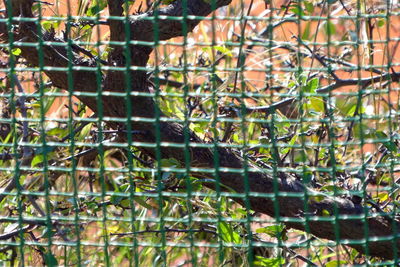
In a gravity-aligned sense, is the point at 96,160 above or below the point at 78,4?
below

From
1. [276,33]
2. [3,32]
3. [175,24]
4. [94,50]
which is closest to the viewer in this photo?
[175,24]

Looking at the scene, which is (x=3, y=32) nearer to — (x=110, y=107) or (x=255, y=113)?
(x=110, y=107)

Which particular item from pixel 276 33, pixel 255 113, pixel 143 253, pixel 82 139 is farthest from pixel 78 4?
pixel 276 33

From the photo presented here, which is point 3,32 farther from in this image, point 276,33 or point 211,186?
point 276,33

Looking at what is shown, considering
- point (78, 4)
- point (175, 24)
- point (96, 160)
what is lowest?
point (96, 160)

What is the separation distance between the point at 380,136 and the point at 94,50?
0.76 meters

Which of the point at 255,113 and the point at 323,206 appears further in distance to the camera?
the point at 255,113

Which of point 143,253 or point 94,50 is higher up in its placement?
point 94,50

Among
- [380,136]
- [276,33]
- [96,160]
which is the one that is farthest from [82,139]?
[276,33]

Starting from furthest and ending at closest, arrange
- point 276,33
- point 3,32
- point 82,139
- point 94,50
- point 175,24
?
point 276,33
point 94,50
point 82,139
point 3,32
point 175,24

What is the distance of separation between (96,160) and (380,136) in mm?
769

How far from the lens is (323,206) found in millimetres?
1521

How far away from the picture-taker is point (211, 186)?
5.26 feet

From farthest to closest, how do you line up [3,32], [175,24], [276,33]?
1. [276,33]
2. [3,32]
3. [175,24]
